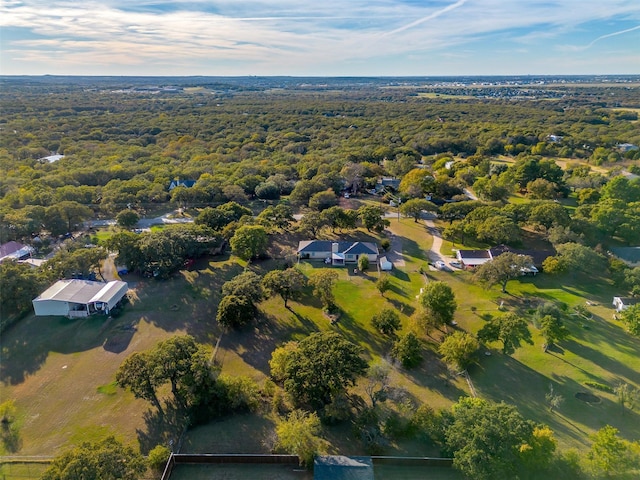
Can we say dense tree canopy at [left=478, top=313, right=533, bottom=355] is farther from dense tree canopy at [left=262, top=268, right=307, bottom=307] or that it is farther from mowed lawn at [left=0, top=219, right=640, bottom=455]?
dense tree canopy at [left=262, top=268, right=307, bottom=307]

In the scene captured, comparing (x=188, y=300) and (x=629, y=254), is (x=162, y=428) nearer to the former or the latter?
(x=188, y=300)

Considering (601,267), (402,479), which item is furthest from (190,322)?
(601,267)

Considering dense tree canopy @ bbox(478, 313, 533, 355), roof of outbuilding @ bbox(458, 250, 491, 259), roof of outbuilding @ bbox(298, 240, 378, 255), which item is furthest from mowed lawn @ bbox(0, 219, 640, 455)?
roof of outbuilding @ bbox(298, 240, 378, 255)

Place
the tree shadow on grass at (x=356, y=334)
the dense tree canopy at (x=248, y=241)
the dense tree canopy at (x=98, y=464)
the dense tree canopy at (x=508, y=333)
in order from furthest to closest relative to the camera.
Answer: the dense tree canopy at (x=248, y=241) → the tree shadow on grass at (x=356, y=334) → the dense tree canopy at (x=508, y=333) → the dense tree canopy at (x=98, y=464)

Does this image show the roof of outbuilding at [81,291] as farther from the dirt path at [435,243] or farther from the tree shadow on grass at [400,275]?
the dirt path at [435,243]

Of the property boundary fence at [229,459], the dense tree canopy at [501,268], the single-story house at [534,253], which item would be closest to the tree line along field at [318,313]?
the dense tree canopy at [501,268]

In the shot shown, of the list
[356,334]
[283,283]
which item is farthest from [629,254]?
[283,283]
